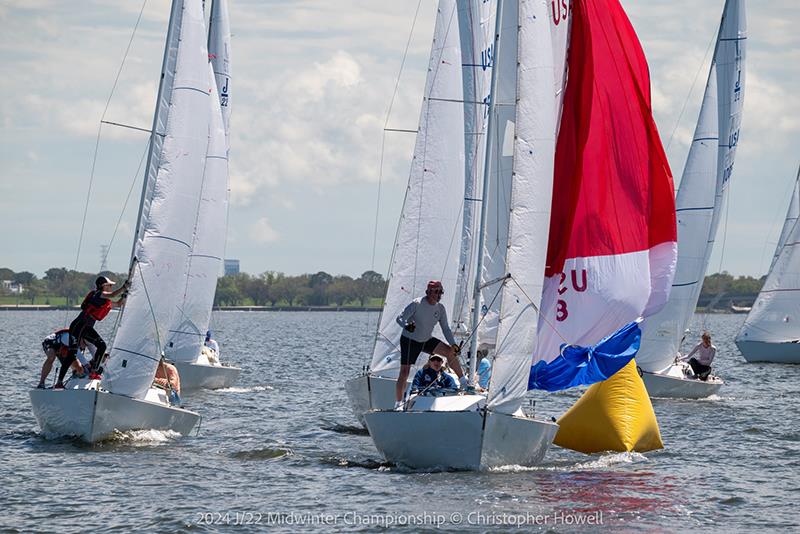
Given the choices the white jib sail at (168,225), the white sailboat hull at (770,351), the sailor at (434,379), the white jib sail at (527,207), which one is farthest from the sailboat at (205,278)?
the white sailboat hull at (770,351)

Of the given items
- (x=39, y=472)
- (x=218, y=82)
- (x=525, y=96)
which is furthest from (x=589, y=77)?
(x=218, y=82)

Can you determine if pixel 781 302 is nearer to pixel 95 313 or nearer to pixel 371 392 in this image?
pixel 371 392

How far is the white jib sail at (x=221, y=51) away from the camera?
112ft

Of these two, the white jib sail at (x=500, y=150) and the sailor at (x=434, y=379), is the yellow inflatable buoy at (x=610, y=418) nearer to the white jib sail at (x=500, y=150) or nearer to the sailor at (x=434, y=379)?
the white jib sail at (x=500, y=150)

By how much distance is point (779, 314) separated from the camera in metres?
46.7

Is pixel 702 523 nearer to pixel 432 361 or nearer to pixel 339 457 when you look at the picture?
pixel 432 361

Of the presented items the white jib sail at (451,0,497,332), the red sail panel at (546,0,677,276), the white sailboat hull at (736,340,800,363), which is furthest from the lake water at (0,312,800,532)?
the white sailboat hull at (736,340,800,363)

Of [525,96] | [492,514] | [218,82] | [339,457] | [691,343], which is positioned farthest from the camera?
[691,343]

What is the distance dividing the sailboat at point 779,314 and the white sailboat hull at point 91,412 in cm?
3114

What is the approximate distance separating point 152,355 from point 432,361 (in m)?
4.94

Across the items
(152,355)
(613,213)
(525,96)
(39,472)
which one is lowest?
(39,472)

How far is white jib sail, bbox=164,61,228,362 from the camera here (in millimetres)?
31156

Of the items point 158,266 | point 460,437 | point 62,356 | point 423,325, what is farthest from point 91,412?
point 460,437

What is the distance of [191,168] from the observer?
20.9 metres
